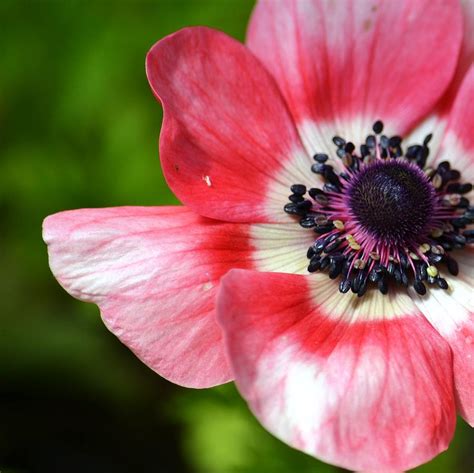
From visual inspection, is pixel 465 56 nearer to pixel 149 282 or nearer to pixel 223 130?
pixel 223 130

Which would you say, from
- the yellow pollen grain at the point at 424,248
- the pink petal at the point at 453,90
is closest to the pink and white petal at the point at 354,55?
the pink petal at the point at 453,90

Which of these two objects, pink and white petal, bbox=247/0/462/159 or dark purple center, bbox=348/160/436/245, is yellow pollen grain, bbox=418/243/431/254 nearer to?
dark purple center, bbox=348/160/436/245

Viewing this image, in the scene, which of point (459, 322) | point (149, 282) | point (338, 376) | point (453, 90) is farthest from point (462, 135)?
point (149, 282)

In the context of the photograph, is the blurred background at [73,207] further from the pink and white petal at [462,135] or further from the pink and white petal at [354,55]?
the pink and white petal at [462,135]

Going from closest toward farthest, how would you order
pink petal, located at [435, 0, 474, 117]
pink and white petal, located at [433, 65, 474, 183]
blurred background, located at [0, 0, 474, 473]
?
pink and white petal, located at [433, 65, 474, 183] < pink petal, located at [435, 0, 474, 117] < blurred background, located at [0, 0, 474, 473]

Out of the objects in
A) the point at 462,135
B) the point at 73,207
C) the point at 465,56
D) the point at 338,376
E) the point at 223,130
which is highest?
the point at 465,56

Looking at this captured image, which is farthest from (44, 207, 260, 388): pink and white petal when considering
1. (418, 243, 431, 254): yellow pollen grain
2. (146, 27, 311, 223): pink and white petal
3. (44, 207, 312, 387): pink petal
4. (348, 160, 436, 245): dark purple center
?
(418, 243, 431, 254): yellow pollen grain
